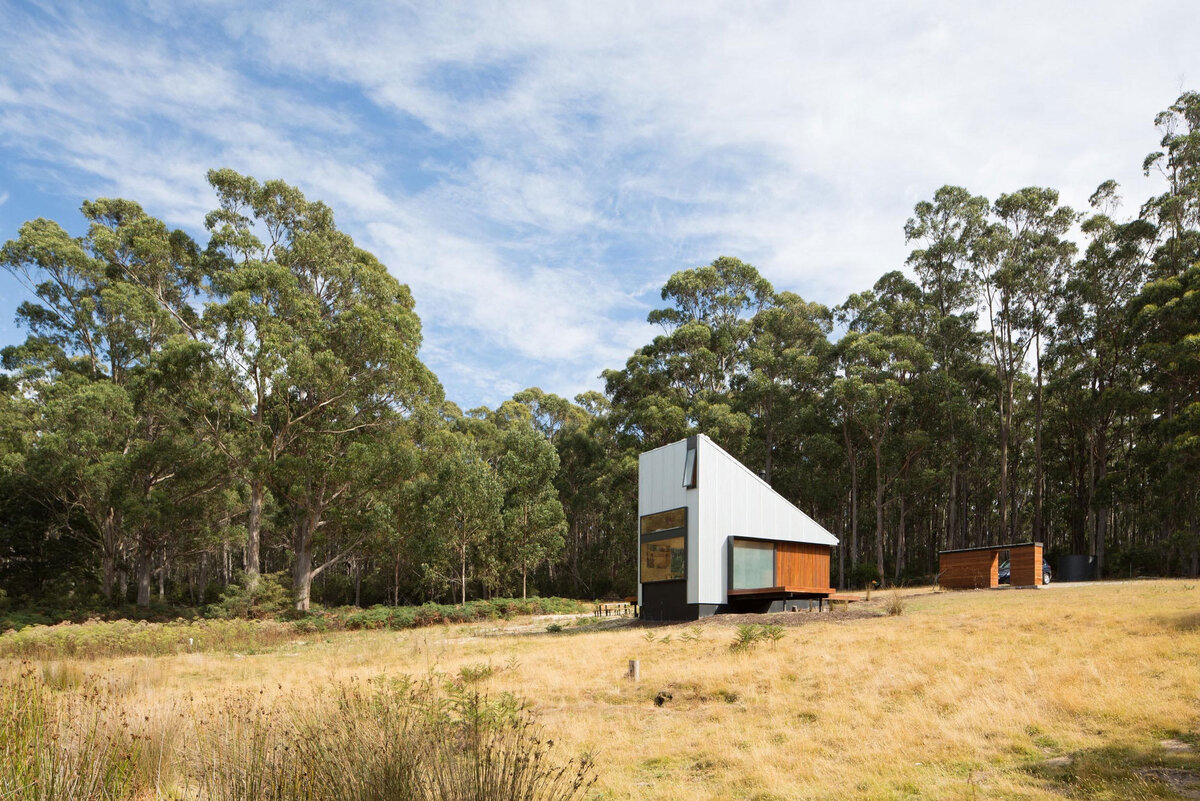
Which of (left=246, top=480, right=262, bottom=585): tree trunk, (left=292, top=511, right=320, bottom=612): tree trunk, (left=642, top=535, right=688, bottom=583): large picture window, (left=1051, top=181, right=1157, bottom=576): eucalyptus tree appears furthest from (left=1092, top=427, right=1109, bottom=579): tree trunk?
(left=246, top=480, right=262, bottom=585): tree trunk

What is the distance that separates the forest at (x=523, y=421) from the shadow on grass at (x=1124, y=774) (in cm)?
2615

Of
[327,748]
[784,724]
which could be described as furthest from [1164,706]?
[327,748]

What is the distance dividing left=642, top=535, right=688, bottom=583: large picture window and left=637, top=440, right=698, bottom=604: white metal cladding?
1.38 feet

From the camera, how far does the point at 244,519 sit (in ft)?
132

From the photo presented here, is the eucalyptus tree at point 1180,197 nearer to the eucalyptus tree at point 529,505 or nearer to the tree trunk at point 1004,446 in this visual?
the tree trunk at point 1004,446

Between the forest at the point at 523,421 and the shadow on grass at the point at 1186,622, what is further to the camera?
the forest at the point at 523,421

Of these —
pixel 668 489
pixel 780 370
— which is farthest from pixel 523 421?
pixel 668 489

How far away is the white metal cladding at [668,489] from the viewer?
21203 millimetres

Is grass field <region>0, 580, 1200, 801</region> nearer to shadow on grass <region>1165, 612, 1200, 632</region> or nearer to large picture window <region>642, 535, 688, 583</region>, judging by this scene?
shadow on grass <region>1165, 612, 1200, 632</region>

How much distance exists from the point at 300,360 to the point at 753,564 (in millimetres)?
17634

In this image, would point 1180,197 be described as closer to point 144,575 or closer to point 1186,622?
point 1186,622

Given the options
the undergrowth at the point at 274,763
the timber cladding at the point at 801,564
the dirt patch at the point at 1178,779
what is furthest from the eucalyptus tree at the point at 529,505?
the dirt patch at the point at 1178,779

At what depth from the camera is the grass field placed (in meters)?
6.30

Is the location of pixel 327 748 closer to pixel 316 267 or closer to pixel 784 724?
pixel 784 724
